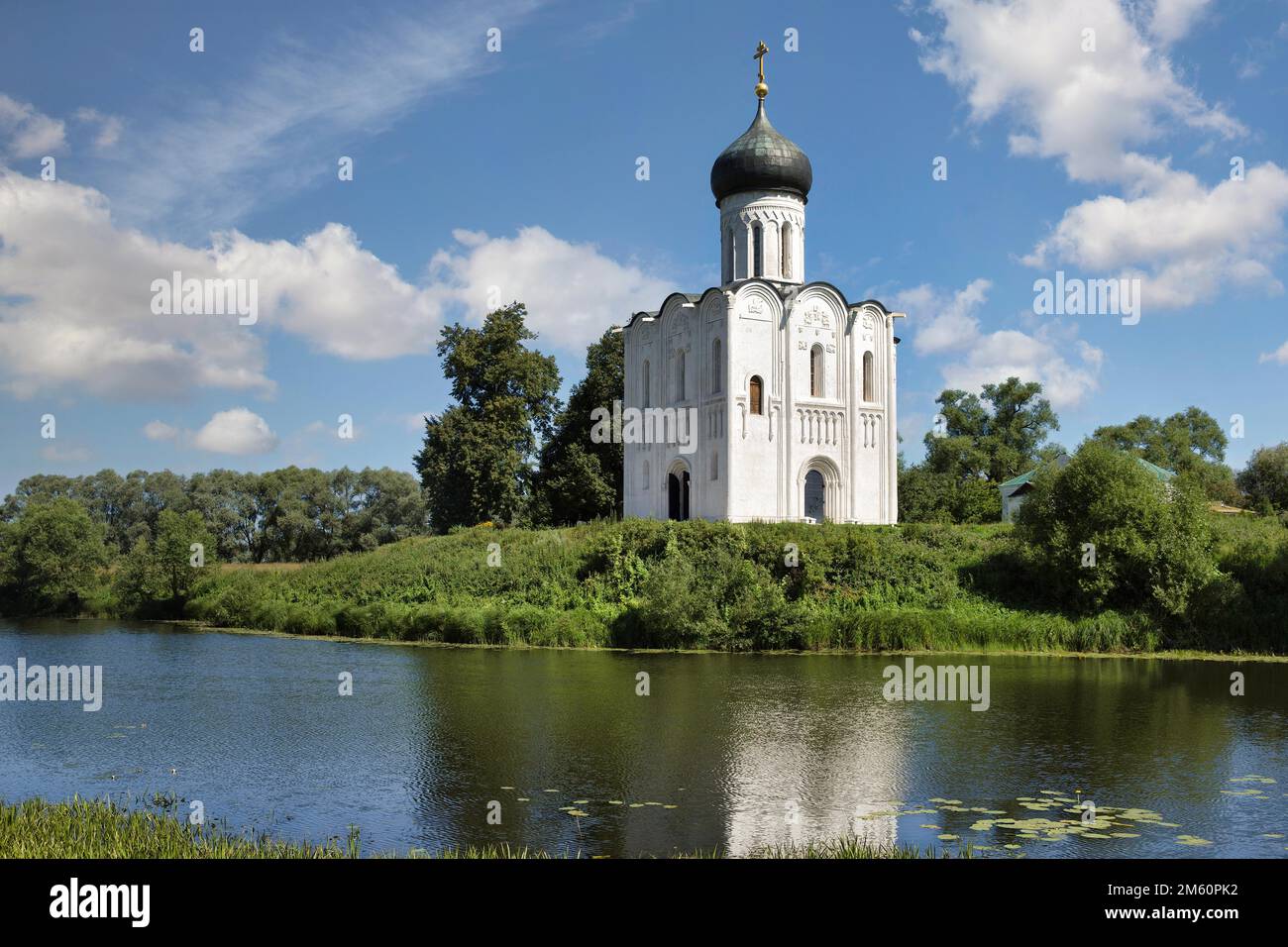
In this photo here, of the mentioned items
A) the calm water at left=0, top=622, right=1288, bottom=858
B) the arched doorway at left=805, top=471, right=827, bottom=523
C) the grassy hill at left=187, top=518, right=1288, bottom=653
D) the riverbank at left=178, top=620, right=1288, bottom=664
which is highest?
the arched doorway at left=805, top=471, right=827, bottom=523

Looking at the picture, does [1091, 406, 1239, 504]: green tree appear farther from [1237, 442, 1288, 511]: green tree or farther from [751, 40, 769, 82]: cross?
[751, 40, 769, 82]: cross

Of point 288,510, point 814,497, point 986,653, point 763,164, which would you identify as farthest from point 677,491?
point 288,510

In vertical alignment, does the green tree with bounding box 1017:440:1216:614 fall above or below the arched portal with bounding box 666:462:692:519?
below

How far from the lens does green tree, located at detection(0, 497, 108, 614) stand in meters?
47.5

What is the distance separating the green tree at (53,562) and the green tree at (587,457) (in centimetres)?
1984

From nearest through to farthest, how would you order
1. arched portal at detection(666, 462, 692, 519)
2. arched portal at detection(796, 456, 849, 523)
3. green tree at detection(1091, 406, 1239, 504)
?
arched portal at detection(796, 456, 849, 523), arched portal at detection(666, 462, 692, 519), green tree at detection(1091, 406, 1239, 504)

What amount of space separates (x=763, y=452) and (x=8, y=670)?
883 inches

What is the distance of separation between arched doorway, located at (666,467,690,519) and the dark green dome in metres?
10.00

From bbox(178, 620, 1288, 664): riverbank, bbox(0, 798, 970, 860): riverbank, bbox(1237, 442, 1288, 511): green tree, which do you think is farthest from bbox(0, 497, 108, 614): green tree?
bbox(1237, 442, 1288, 511): green tree

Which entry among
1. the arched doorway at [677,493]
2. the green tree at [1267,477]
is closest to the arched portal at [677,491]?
the arched doorway at [677,493]

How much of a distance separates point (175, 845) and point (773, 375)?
29.5 m

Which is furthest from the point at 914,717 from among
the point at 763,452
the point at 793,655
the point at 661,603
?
the point at 763,452

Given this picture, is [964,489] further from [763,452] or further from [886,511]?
[763,452]

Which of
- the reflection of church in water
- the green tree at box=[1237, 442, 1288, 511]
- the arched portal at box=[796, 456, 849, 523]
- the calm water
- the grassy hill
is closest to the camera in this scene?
the calm water
